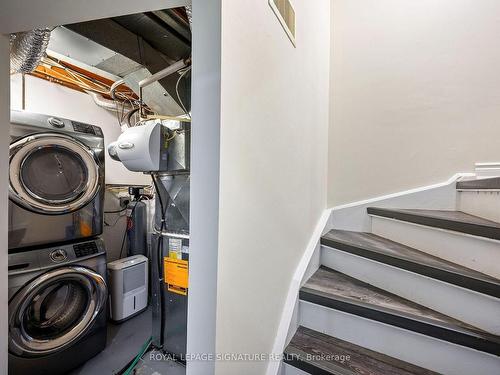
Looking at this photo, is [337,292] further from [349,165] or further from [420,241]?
[349,165]

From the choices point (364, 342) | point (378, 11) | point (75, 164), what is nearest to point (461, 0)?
point (378, 11)

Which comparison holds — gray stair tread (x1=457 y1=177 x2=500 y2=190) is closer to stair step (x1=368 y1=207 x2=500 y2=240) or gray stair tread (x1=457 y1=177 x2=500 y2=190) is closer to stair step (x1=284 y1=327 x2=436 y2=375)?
stair step (x1=368 y1=207 x2=500 y2=240)

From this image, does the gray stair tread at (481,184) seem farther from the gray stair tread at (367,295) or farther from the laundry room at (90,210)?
the laundry room at (90,210)

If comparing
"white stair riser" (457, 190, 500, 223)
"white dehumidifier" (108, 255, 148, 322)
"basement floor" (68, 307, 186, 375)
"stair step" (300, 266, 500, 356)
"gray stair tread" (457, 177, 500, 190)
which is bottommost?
"basement floor" (68, 307, 186, 375)

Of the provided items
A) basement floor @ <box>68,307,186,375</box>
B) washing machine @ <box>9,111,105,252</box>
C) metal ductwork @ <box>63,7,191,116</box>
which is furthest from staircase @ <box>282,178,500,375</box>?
metal ductwork @ <box>63,7,191,116</box>

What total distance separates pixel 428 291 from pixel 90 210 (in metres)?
2.11

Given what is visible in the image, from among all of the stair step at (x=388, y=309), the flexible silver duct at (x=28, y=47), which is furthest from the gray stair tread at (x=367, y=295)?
the flexible silver duct at (x=28, y=47)

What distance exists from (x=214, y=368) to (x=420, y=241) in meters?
1.32

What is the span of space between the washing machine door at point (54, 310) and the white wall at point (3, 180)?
1.25 feet

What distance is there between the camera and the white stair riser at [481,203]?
4.02ft

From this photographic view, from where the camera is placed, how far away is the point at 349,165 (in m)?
1.91

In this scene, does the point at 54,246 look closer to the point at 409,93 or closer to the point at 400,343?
the point at 400,343

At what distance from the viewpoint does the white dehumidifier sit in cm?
199

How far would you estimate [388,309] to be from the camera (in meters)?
1.01
